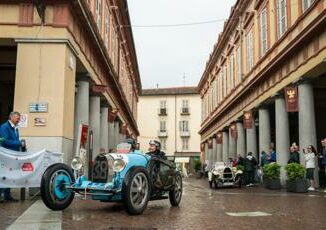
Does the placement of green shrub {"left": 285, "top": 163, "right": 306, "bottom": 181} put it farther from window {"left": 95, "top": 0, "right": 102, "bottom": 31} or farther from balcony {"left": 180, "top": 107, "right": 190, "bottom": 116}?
balcony {"left": 180, "top": 107, "right": 190, "bottom": 116}

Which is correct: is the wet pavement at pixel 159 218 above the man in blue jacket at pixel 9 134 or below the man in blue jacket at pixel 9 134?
below

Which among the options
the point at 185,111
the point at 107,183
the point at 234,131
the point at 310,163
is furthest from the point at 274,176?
the point at 185,111

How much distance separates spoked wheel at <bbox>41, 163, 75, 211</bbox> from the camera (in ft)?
30.3

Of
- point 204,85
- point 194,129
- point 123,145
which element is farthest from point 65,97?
point 194,129

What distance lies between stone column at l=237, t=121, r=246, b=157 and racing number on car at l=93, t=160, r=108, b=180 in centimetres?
2539

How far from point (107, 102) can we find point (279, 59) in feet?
36.3

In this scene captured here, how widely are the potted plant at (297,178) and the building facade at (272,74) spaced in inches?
68.2

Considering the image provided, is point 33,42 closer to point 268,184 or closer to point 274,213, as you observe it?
point 274,213

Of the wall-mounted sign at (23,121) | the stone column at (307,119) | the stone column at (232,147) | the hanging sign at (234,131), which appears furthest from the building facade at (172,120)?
the wall-mounted sign at (23,121)

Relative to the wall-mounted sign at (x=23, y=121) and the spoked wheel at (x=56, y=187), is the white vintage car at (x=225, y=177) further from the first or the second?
the spoked wheel at (x=56, y=187)

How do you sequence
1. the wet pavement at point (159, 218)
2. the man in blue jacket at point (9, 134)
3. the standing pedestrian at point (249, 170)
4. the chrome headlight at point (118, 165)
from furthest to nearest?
the standing pedestrian at point (249, 170) < the man in blue jacket at point (9, 134) < the chrome headlight at point (118, 165) < the wet pavement at point (159, 218)

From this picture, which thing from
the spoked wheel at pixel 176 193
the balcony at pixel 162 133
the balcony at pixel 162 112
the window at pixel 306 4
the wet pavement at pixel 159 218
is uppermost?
the balcony at pixel 162 112

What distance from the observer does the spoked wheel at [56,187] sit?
9250mm

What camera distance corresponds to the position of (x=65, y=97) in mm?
15281
